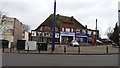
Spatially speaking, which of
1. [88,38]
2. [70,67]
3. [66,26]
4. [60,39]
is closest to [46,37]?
[60,39]

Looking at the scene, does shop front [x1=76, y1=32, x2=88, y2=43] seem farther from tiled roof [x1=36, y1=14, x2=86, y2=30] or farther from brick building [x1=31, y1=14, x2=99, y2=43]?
tiled roof [x1=36, y1=14, x2=86, y2=30]

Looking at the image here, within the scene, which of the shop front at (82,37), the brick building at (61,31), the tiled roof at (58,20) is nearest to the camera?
the brick building at (61,31)

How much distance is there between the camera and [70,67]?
16516mm

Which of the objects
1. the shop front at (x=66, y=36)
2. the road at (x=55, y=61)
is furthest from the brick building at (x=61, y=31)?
the road at (x=55, y=61)

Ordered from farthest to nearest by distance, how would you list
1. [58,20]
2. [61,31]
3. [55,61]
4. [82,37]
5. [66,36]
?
1. [82,37]
2. [58,20]
3. [66,36]
4. [61,31]
5. [55,61]

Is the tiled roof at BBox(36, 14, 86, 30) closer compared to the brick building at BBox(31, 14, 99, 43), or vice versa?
the brick building at BBox(31, 14, 99, 43)

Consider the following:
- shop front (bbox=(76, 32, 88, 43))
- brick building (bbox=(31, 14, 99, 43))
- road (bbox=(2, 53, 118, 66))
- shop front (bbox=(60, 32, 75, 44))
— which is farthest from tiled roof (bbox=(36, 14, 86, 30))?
road (bbox=(2, 53, 118, 66))

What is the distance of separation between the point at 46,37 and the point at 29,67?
8373 centimetres

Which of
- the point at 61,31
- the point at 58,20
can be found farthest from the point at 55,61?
the point at 58,20

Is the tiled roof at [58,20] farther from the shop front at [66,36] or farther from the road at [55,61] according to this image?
the road at [55,61]

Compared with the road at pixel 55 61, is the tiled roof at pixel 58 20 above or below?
above

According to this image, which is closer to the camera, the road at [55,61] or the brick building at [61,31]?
the road at [55,61]

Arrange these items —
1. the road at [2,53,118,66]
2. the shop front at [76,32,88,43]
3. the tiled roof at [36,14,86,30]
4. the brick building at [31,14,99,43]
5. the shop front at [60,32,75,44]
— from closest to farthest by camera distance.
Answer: the road at [2,53,118,66] → the brick building at [31,14,99,43] → the shop front at [60,32,75,44] → the tiled roof at [36,14,86,30] → the shop front at [76,32,88,43]

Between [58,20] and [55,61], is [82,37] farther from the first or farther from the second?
[55,61]
